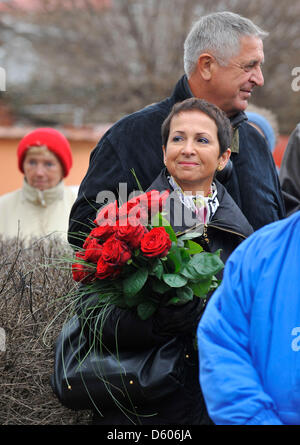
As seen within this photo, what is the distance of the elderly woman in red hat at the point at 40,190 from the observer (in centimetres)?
551

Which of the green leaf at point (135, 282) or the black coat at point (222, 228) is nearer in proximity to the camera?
the green leaf at point (135, 282)

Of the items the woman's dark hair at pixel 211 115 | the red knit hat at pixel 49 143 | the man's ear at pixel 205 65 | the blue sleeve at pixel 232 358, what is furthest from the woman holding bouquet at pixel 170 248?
the red knit hat at pixel 49 143

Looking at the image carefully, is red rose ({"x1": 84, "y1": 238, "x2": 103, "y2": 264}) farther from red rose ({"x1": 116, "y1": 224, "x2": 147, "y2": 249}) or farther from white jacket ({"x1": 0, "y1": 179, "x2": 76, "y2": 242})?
white jacket ({"x1": 0, "y1": 179, "x2": 76, "y2": 242})

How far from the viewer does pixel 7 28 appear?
82.0 feet

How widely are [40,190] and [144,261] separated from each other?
10.5 feet

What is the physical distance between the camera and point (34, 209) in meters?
5.60

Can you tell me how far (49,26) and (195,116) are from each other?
2329 centimetres

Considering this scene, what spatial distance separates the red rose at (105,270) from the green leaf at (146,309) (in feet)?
0.48

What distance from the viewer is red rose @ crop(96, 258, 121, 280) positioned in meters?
2.40

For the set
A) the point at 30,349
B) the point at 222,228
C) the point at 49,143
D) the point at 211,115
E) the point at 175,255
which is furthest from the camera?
the point at 49,143

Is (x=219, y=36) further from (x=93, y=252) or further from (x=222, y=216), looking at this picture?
(x=93, y=252)

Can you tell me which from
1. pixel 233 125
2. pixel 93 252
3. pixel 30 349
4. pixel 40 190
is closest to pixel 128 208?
pixel 93 252

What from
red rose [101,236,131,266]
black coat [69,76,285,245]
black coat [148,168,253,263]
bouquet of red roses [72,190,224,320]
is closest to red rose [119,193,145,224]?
bouquet of red roses [72,190,224,320]

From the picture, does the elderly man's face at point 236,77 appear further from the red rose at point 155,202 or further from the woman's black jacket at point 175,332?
the red rose at point 155,202
